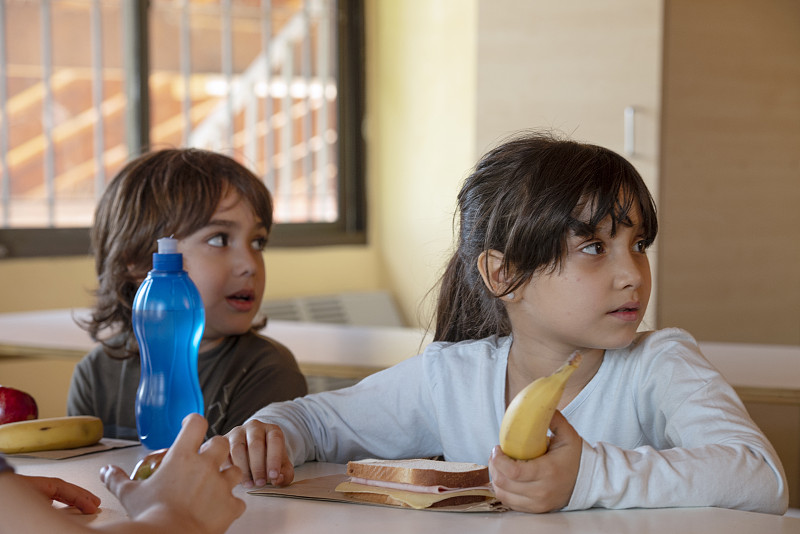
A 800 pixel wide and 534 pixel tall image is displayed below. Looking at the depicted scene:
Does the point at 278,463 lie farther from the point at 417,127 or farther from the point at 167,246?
the point at 417,127

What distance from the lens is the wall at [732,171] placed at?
363 centimetres

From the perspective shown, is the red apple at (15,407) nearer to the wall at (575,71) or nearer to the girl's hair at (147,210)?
the girl's hair at (147,210)

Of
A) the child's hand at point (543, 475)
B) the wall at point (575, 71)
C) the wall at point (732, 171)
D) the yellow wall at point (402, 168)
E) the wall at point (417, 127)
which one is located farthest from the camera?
the wall at point (417, 127)

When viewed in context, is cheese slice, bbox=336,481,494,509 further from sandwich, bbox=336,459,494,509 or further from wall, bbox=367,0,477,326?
wall, bbox=367,0,477,326

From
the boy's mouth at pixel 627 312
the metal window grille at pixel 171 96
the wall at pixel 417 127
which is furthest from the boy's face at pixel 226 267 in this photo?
the wall at pixel 417 127

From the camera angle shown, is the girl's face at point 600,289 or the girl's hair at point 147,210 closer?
the girl's face at point 600,289

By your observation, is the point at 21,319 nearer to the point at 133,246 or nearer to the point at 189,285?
the point at 133,246

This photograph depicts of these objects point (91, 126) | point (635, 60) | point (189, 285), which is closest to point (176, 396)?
point (189, 285)

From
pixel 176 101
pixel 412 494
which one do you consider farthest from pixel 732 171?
pixel 412 494

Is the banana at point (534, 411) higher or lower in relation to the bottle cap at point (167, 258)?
lower

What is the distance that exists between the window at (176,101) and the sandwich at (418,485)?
2.43 metres

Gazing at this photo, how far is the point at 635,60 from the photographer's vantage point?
3402 mm

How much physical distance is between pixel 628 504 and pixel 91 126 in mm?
3334

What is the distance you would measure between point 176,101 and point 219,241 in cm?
262
